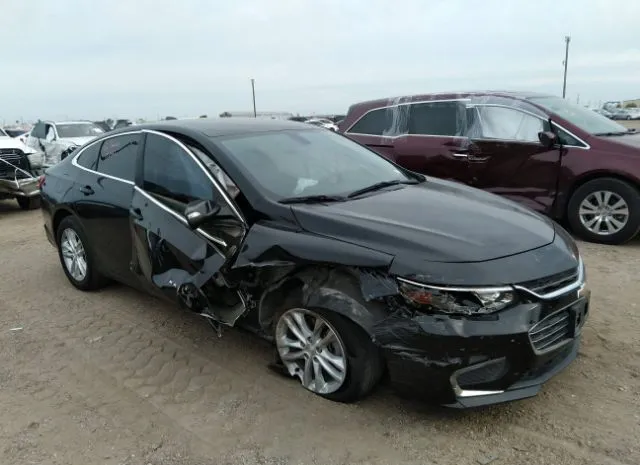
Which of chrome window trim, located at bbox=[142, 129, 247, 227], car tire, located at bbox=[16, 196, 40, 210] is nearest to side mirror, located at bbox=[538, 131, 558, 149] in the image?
chrome window trim, located at bbox=[142, 129, 247, 227]

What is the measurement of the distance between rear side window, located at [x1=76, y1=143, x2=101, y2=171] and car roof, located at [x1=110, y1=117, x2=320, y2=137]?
18.0 inches

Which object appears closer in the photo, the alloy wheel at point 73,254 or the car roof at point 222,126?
the car roof at point 222,126

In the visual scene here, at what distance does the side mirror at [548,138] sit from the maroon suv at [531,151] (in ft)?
0.04

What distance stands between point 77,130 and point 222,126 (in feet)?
42.3

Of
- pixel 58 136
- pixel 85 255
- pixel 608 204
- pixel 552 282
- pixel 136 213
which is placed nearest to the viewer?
pixel 552 282

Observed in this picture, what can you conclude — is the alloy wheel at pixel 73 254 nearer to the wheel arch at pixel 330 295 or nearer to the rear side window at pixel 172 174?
the rear side window at pixel 172 174

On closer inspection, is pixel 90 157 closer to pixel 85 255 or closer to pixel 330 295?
pixel 85 255

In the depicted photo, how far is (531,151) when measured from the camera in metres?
6.52

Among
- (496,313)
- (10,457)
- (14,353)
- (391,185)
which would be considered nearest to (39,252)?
(14,353)

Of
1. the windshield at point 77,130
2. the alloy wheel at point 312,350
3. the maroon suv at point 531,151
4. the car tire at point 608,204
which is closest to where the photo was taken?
the alloy wheel at point 312,350

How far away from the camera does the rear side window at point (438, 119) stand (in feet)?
23.4

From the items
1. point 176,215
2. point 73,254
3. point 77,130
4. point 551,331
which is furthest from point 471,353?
point 77,130

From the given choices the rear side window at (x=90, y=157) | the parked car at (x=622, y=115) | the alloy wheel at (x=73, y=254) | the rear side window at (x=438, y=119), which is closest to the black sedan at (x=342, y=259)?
Result: the rear side window at (x=90, y=157)

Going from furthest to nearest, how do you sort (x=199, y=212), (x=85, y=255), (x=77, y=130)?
1. (x=77, y=130)
2. (x=85, y=255)
3. (x=199, y=212)
